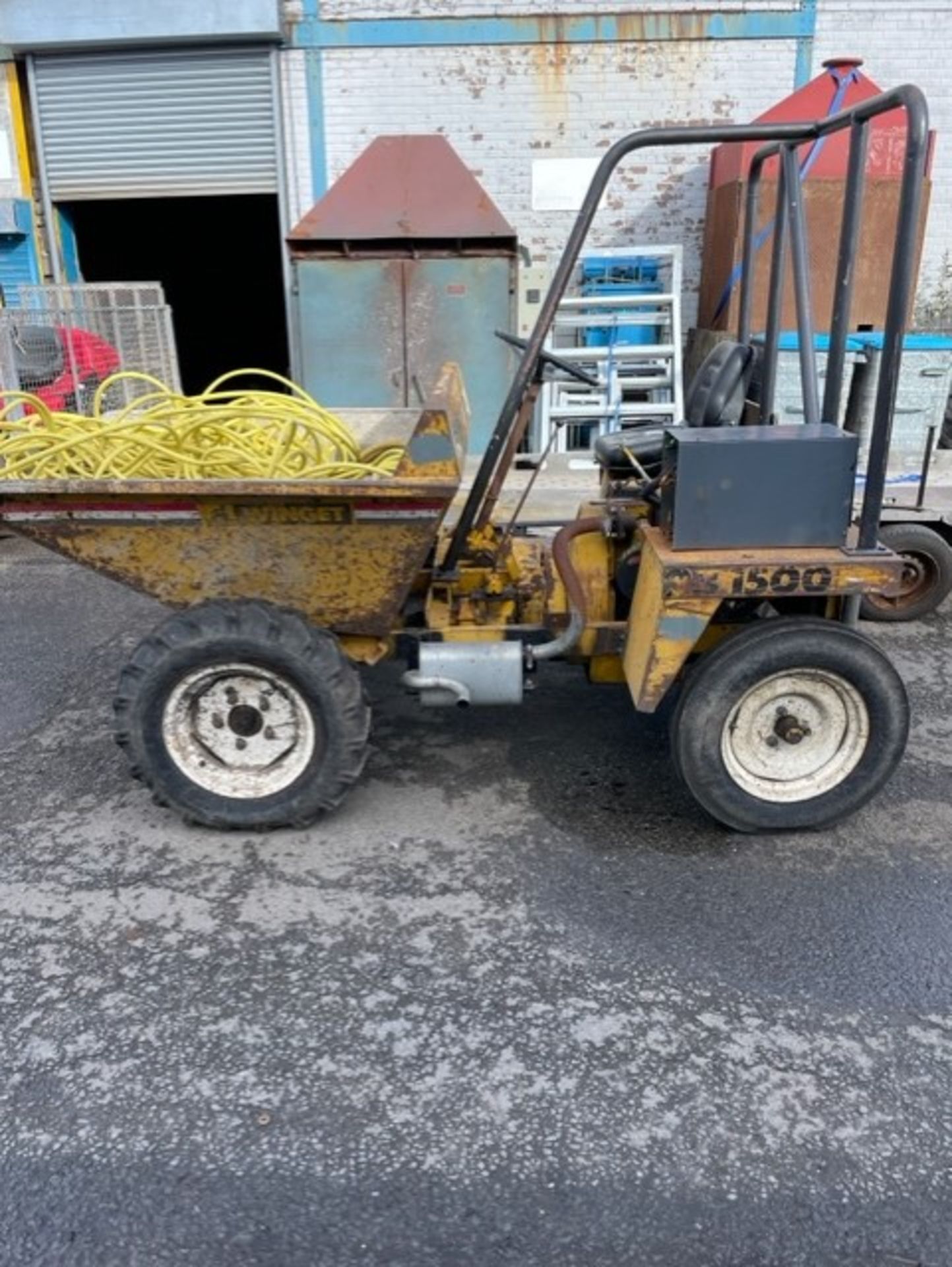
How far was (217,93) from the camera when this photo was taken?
995 cm

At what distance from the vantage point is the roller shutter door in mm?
9914

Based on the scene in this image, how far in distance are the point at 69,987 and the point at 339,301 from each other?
6655 millimetres

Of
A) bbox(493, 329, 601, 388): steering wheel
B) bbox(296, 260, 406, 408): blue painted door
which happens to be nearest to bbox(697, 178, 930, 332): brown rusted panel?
bbox(296, 260, 406, 408): blue painted door

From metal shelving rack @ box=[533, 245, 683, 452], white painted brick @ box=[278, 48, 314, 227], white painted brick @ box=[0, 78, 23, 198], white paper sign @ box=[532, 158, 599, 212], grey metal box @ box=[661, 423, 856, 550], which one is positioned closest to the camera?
grey metal box @ box=[661, 423, 856, 550]

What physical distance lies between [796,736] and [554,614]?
37.5 inches

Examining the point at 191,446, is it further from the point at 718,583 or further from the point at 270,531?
the point at 718,583

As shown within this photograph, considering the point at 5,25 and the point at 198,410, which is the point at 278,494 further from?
the point at 5,25

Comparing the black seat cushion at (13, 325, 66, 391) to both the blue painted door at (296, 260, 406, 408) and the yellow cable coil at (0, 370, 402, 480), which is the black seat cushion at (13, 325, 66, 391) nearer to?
the blue painted door at (296, 260, 406, 408)

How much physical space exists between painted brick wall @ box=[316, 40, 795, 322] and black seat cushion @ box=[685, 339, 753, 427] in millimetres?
6855

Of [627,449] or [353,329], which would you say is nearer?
[627,449]

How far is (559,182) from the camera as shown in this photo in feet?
32.9

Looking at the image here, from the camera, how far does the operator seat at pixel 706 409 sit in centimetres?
374

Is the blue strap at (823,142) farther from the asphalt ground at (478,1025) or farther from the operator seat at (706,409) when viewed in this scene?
the asphalt ground at (478,1025)

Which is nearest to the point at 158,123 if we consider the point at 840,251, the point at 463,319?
the point at 463,319
